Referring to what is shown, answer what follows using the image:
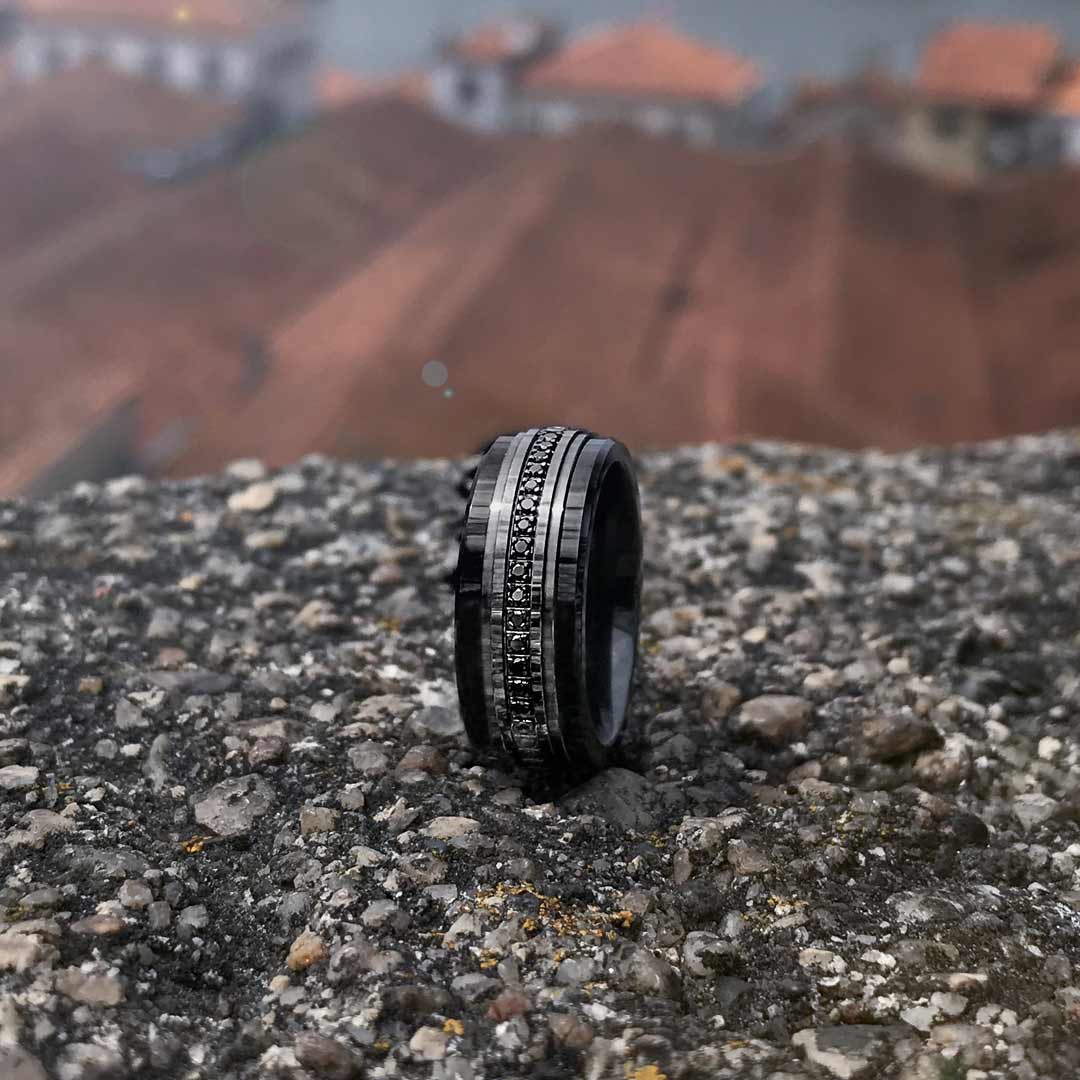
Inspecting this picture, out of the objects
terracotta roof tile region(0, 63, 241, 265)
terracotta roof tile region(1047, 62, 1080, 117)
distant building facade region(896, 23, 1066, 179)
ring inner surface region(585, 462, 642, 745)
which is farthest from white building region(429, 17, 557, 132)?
ring inner surface region(585, 462, 642, 745)

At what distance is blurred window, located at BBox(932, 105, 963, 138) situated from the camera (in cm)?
2859

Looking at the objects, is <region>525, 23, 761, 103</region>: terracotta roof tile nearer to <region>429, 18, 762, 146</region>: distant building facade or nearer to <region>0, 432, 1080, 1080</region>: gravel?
<region>429, 18, 762, 146</region>: distant building facade

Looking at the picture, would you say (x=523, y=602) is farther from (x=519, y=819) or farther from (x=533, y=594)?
(x=519, y=819)

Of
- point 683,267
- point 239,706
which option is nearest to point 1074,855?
point 239,706

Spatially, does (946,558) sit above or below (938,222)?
above

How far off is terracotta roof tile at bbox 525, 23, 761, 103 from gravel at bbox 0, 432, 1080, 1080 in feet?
92.1

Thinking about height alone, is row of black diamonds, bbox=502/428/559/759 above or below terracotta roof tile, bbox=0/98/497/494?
above

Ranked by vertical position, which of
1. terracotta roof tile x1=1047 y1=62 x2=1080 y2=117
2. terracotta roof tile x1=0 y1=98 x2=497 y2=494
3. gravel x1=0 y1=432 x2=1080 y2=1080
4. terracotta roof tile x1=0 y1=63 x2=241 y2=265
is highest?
gravel x1=0 y1=432 x2=1080 y2=1080

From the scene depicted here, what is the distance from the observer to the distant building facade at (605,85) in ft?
103

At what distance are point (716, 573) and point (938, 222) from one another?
20008 mm

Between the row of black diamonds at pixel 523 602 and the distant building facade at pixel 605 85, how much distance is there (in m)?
28.3

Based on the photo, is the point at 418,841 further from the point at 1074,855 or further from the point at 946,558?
the point at 946,558

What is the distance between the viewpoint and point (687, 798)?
3.92 metres

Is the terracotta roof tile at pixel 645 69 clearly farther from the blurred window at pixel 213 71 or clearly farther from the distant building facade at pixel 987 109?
the blurred window at pixel 213 71
